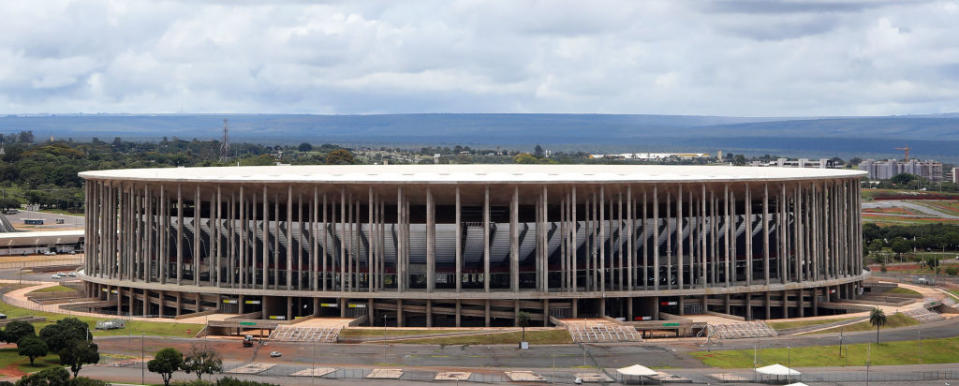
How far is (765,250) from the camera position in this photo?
110 metres

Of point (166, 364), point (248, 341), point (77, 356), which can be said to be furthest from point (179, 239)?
point (166, 364)

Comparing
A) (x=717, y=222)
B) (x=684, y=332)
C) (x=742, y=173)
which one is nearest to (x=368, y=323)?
(x=684, y=332)

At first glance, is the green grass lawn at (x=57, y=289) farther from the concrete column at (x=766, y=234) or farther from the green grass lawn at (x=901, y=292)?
the green grass lawn at (x=901, y=292)

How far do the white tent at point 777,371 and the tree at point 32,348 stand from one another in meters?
50.7

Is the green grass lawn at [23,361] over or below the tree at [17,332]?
below

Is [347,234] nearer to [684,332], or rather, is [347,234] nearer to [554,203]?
[554,203]

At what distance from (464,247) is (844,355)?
3428 cm

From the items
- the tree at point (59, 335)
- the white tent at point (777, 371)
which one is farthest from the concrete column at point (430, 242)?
the white tent at point (777, 371)

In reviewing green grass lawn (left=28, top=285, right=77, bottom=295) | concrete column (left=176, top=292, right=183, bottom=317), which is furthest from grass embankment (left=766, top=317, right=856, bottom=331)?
green grass lawn (left=28, top=285, right=77, bottom=295)

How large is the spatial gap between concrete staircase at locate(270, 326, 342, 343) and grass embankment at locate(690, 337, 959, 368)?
29.0 metres

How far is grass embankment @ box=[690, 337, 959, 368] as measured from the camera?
283 ft

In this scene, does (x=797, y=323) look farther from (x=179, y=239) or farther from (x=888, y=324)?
(x=179, y=239)

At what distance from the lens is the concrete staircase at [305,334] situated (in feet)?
305

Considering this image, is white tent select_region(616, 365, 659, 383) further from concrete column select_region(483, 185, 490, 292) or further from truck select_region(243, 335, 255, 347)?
truck select_region(243, 335, 255, 347)
